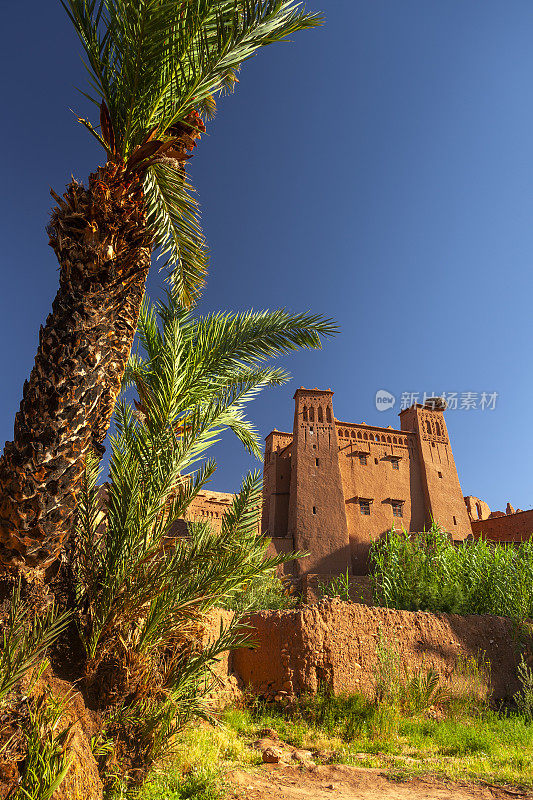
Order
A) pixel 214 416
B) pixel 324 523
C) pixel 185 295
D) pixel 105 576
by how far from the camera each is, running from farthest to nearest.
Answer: pixel 324 523, pixel 185 295, pixel 214 416, pixel 105 576

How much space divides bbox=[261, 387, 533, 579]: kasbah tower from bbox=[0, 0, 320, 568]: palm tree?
20.1 metres

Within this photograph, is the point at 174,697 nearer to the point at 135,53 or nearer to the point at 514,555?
the point at 135,53

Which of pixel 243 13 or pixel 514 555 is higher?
pixel 243 13

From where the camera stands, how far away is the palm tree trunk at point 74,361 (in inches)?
128

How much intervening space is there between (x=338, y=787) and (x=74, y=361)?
5.02 meters

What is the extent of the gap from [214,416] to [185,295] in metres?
2.34

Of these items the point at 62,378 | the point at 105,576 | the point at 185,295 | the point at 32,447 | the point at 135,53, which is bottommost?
the point at 105,576

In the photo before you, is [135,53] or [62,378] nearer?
[62,378]

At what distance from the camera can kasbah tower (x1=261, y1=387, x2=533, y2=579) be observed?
928 inches

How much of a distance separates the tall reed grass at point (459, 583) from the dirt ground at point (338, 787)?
25.0 feet

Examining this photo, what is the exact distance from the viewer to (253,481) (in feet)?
15.3

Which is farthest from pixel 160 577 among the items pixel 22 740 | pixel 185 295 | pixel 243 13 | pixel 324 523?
pixel 324 523

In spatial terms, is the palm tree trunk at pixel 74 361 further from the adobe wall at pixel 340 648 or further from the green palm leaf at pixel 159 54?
the adobe wall at pixel 340 648

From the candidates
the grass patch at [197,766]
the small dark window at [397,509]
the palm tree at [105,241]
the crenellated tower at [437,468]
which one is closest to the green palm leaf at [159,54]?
the palm tree at [105,241]
